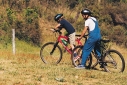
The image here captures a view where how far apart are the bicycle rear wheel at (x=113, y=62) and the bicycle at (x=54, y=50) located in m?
1.71

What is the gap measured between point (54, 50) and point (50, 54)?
0.75 feet

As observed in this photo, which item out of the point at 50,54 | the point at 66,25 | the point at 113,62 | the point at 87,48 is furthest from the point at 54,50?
the point at 113,62

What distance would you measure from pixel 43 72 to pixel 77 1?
28.5 meters

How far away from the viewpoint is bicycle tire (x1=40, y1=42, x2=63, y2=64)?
11.4 m

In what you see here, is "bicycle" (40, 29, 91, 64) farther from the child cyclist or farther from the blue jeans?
the blue jeans

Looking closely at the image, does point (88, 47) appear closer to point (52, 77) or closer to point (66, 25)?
point (66, 25)

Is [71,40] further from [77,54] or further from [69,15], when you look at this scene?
[69,15]

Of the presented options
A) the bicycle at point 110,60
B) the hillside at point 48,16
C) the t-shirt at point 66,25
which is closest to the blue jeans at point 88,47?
the bicycle at point 110,60

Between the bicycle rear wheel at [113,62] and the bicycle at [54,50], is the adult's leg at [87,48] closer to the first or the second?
the bicycle rear wheel at [113,62]

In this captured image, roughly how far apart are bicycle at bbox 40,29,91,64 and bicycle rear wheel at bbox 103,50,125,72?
1.71 meters

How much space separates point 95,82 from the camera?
27.2ft

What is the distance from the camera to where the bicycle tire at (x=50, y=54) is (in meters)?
11.4

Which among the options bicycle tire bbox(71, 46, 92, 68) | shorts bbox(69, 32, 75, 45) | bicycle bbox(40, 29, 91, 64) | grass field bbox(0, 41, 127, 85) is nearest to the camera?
grass field bbox(0, 41, 127, 85)

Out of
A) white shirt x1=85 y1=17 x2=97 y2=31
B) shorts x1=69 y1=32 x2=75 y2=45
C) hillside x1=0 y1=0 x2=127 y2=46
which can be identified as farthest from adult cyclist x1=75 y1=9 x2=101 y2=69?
hillside x1=0 y1=0 x2=127 y2=46
